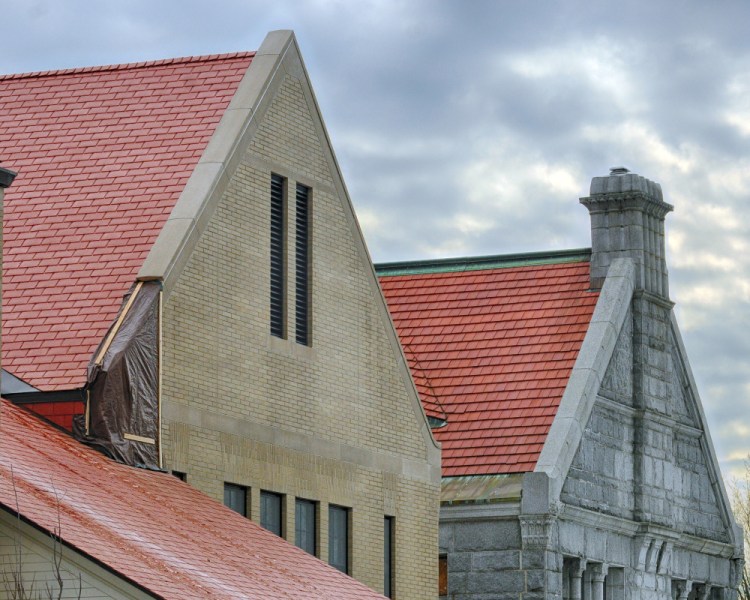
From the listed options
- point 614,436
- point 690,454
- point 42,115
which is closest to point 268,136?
point 42,115

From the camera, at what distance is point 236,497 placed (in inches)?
1054

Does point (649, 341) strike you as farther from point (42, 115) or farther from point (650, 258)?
point (42, 115)

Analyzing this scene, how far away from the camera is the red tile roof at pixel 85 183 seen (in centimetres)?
2506

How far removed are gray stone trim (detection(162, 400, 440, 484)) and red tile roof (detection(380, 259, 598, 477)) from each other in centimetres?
446

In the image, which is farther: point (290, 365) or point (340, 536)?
point (340, 536)

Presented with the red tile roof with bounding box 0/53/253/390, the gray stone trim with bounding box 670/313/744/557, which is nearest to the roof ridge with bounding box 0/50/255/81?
the red tile roof with bounding box 0/53/253/390

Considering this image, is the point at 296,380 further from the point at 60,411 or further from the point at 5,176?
the point at 5,176

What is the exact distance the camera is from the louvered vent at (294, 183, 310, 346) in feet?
93.8

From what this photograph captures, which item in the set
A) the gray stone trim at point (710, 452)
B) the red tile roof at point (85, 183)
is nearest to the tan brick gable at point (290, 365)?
the red tile roof at point (85, 183)

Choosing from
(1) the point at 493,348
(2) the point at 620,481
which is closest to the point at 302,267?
(1) the point at 493,348

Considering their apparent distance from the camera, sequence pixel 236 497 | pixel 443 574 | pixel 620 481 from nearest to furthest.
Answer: pixel 236 497
pixel 443 574
pixel 620 481

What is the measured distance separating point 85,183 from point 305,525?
5985 mm

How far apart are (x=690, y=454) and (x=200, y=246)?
17.5 metres

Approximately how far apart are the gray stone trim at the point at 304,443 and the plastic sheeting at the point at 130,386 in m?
0.57
